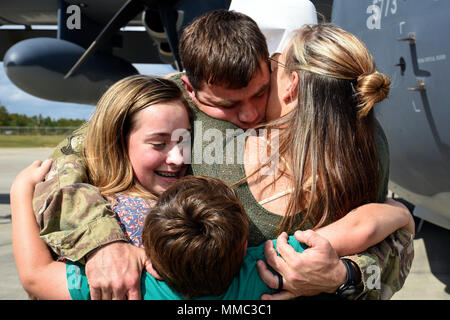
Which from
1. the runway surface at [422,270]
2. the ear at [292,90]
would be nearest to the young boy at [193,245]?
the ear at [292,90]

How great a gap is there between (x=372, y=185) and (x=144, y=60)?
37.5 ft

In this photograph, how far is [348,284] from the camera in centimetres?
125

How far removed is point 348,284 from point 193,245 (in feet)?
1.62

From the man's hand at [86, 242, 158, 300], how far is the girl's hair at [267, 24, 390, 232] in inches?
17.3

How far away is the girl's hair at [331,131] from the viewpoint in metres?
1.28

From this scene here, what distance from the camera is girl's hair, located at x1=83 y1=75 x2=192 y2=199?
1418mm

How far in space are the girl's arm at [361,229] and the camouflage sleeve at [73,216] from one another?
59cm

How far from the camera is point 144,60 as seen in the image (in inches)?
477

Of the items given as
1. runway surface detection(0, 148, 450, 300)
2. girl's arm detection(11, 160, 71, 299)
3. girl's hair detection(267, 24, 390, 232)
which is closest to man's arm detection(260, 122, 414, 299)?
girl's hair detection(267, 24, 390, 232)

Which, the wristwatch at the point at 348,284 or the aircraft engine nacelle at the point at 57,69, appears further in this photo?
the aircraft engine nacelle at the point at 57,69

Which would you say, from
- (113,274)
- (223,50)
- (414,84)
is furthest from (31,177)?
(414,84)

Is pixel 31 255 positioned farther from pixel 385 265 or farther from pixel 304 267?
pixel 385 265

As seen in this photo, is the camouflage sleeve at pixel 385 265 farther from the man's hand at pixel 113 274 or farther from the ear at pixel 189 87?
the ear at pixel 189 87

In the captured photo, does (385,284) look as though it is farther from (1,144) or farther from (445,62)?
(1,144)
